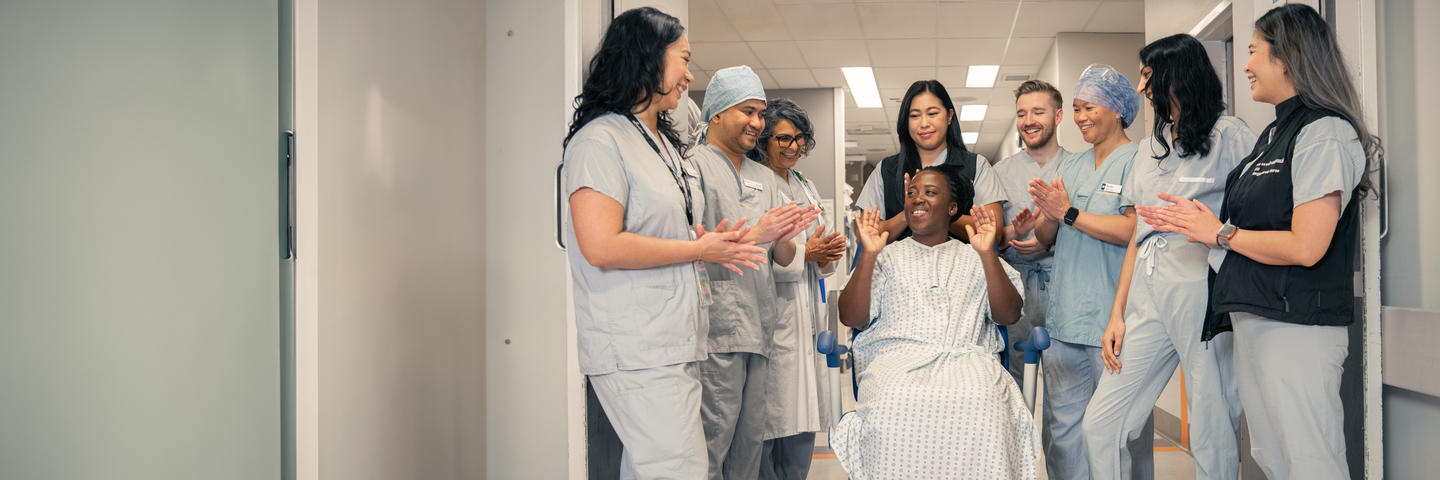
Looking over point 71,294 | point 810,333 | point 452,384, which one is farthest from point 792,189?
point 71,294

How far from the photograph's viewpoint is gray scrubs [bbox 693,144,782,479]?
7.79 ft

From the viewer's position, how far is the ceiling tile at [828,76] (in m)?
8.43

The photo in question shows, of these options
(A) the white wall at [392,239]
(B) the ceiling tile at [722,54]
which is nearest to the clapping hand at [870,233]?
(A) the white wall at [392,239]

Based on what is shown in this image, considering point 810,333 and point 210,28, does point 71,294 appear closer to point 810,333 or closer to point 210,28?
point 210,28

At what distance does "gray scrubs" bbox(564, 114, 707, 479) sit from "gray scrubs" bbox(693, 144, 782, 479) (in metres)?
0.38

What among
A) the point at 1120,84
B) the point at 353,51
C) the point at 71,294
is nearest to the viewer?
the point at 71,294

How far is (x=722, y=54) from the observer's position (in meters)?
7.67

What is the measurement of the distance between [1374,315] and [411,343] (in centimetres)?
277

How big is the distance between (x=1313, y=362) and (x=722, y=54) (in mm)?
6208

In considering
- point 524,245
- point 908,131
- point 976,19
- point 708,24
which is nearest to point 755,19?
point 708,24

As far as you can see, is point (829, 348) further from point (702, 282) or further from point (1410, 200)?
point (1410, 200)

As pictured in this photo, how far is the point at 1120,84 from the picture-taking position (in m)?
2.66

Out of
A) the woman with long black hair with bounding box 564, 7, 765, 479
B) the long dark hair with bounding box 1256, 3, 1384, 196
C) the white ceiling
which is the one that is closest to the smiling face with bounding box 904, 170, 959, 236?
the woman with long black hair with bounding box 564, 7, 765, 479

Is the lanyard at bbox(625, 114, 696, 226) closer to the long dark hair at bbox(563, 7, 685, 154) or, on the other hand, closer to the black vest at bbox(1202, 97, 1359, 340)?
the long dark hair at bbox(563, 7, 685, 154)
